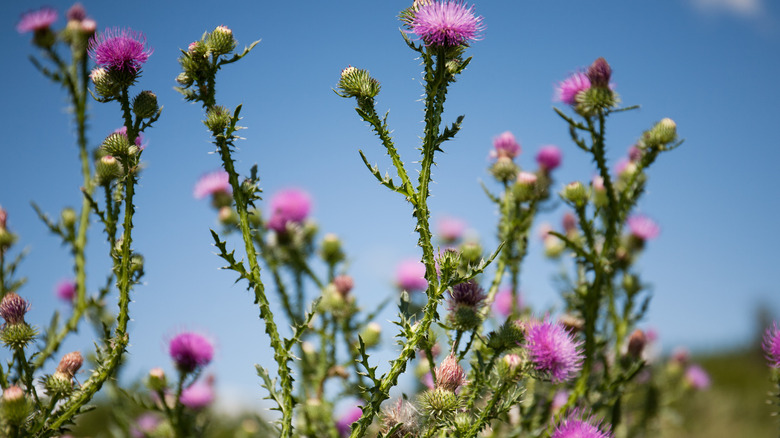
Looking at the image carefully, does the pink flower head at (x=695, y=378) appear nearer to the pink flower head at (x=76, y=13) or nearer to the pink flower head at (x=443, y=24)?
the pink flower head at (x=443, y=24)

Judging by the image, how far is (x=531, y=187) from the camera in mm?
3455

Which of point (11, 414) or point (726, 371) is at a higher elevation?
point (726, 371)

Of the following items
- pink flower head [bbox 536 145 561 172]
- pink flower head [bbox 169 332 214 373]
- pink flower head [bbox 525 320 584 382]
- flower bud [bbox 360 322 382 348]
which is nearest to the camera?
pink flower head [bbox 525 320 584 382]

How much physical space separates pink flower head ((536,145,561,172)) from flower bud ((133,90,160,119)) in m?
3.06

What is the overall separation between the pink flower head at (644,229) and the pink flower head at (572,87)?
4.51ft

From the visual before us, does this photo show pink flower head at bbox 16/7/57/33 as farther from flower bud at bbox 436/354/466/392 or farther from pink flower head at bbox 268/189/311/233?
flower bud at bbox 436/354/466/392

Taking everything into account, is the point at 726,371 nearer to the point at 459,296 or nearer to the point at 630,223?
the point at 630,223

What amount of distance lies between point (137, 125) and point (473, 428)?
6.30 ft

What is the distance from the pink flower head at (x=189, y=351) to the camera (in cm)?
328

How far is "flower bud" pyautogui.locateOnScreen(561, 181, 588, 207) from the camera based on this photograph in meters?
3.38

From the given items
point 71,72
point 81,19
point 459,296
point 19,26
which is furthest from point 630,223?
point 19,26

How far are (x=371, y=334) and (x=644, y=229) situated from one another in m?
2.28

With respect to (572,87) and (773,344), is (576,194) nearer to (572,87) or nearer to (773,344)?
(572,87)

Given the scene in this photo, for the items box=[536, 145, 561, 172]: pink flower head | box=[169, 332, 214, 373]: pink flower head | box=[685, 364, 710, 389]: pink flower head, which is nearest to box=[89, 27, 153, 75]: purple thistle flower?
box=[169, 332, 214, 373]: pink flower head
